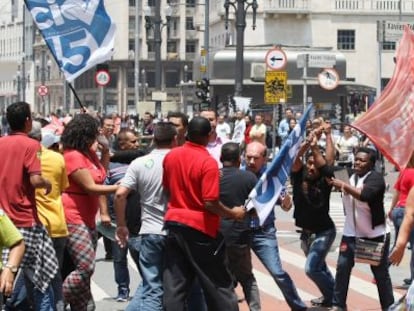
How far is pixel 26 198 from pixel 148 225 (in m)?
1.11

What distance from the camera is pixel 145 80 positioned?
383 ft

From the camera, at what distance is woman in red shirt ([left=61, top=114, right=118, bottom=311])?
10469 mm

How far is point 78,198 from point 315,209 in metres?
2.36

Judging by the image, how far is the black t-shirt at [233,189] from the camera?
10922 millimetres

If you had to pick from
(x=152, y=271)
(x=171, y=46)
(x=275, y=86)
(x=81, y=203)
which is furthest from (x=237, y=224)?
(x=171, y=46)

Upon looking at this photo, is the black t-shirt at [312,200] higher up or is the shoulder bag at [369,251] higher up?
the black t-shirt at [312,200]

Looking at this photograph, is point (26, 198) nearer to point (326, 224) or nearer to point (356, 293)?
point (326, 224)

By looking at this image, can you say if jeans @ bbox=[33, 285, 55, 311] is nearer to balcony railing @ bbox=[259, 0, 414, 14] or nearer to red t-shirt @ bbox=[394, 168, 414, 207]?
red t-shirt @ bbox=[394, 168, 414, 207]

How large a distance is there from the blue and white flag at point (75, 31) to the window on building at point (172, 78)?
346 ft

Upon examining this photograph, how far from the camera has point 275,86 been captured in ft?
91.1

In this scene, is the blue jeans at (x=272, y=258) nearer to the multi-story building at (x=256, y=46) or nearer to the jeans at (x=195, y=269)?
the jeans at (x=195, y=269)

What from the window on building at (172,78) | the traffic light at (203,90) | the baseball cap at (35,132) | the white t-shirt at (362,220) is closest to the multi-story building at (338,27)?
the traffic light at (203,90)

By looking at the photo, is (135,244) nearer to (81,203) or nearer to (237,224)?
(81,203)

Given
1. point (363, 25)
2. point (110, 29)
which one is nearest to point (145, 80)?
point (363, 25)
